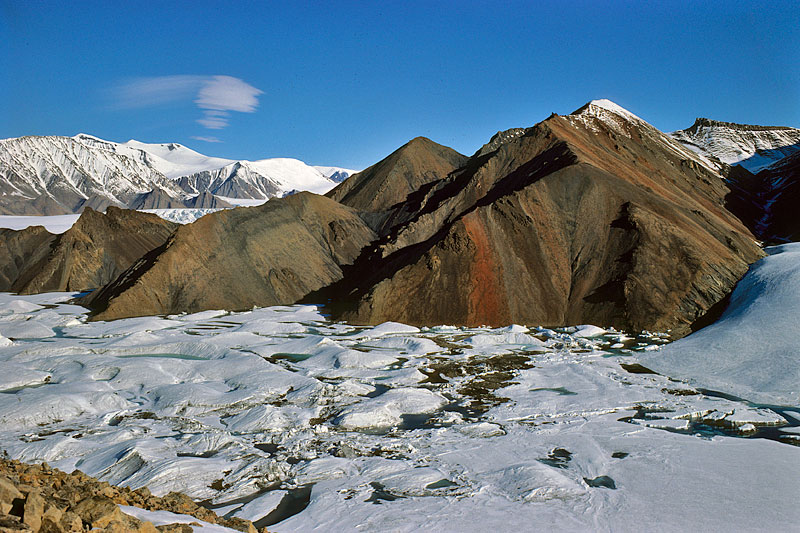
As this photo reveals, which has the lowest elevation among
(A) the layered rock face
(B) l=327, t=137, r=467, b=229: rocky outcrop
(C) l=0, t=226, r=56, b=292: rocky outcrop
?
(A) the layered rock face

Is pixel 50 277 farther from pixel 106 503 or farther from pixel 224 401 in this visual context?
pixel 106 503

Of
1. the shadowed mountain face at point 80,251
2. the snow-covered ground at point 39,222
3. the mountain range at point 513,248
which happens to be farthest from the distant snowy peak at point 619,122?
the snow-covered ground at point 39,222

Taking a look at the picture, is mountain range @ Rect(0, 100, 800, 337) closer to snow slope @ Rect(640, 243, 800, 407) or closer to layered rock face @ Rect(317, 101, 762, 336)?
layered rock face @ Rect(317, 101, 762, 336)

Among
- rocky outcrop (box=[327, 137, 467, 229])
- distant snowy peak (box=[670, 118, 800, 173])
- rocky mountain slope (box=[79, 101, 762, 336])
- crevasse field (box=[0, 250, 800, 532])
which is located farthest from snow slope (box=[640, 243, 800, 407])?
distant snowy peak (box=[670, 118, 800, 173])

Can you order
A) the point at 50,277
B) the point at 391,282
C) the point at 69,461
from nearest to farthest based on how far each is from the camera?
the point at 69,461, the point at 391,282, the point at 50,277

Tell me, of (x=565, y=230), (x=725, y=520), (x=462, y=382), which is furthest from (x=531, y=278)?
(x=725, y=520)

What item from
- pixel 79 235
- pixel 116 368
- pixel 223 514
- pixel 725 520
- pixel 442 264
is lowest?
pixel 725 520

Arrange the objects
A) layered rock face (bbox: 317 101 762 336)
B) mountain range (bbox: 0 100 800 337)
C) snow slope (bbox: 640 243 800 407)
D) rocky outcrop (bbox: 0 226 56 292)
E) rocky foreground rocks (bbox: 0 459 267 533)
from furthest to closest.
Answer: rocky outcrop (bbox: 0 226 56 292)
mountain range (bbox: 0 100 800 337)
layered rock face (bbox: 317 101 762 336)
snow slope (bbox: 640 243 800 407)
rocky foreground rocks (bbox: 0 459 267 533)

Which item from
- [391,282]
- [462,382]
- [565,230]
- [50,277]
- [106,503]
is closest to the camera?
[106,503]
